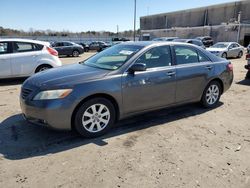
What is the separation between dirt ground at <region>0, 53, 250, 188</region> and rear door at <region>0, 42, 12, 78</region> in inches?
140

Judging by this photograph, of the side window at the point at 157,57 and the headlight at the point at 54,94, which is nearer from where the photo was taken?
the headlight at the point at 54,94

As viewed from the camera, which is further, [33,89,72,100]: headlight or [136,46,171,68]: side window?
[136,46,171,68]: side window

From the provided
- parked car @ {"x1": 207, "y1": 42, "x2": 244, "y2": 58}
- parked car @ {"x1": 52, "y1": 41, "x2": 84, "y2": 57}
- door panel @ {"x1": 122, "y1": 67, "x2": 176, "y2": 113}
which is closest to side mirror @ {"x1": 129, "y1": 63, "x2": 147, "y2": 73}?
door panel @ {"x1": 122, "y1": 67, "x2": 176, "y2": 113}

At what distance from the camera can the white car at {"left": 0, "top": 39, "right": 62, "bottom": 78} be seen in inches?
339

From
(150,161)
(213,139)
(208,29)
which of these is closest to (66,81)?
(150,161)

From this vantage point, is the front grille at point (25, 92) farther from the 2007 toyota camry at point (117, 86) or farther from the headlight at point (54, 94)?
the headlight at point (54, 94)

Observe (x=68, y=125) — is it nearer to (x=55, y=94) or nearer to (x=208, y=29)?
(x=55, y=94)

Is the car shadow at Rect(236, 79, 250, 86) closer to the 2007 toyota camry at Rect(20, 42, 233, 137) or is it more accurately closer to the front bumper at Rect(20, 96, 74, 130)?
the 2007 toyota camry at Rect(20, 42, 233, 137)

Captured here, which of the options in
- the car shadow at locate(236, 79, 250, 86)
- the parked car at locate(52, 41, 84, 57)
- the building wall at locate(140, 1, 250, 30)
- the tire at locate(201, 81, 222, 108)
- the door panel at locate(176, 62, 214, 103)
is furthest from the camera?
the building wall at locate(140, 1, 250, 30)

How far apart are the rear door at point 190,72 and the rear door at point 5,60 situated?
592 centimetres

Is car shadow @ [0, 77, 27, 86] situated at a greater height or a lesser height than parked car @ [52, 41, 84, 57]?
lesser

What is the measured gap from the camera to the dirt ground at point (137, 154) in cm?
321

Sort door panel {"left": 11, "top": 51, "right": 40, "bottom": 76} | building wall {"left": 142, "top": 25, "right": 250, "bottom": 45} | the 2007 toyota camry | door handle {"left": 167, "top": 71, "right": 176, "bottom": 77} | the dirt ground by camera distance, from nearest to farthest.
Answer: the dirt ground < the 2007 toyota camry < door handle {"left": 167, "top": 71, "right": 176, "bottom": 77} < door panel {"left": 11, "top": 51, "right": 40, "bottom": 76} < building wall {"left": 142, "top": 25, "right": 250, "bottom": 45}

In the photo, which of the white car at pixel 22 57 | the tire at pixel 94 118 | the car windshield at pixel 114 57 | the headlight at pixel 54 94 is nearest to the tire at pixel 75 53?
the white car at pixel 22 57
